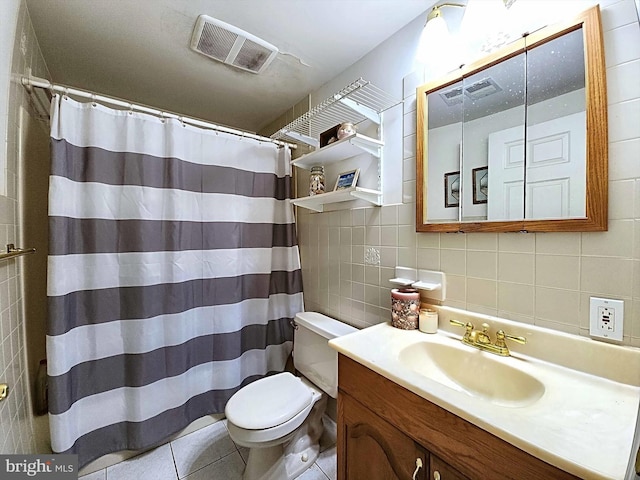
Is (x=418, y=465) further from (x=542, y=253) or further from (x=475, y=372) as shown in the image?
(x=542, y=253)

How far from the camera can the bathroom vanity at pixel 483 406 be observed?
19.5 inches

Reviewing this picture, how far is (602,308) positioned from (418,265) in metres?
0.56

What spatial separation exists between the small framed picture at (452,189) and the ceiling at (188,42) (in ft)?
2.45

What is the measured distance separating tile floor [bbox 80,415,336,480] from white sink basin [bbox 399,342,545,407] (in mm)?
834

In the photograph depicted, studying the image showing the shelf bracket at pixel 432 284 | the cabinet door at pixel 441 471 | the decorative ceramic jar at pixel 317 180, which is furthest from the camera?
the decorative ceramic jar at pixel 317 180

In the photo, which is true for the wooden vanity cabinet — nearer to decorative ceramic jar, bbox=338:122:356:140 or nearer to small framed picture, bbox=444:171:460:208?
small framed picture, bbox=444:171:460:208

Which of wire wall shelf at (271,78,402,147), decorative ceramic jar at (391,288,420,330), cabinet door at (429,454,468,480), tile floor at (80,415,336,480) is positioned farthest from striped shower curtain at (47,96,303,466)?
cabinet door at (429,454,468,480)

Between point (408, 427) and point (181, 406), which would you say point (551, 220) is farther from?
point (181, 406)

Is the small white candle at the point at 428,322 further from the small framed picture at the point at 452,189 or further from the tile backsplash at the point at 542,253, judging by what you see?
the small framed picture at the point at 452,189

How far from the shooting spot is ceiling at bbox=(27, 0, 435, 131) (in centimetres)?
111

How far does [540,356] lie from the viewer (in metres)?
0.81

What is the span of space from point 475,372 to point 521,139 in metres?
0.79

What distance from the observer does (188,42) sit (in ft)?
4.28

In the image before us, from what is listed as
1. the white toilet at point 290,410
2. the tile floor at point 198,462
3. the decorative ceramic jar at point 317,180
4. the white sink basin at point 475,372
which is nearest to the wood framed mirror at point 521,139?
the white sink basin at point 475,372
